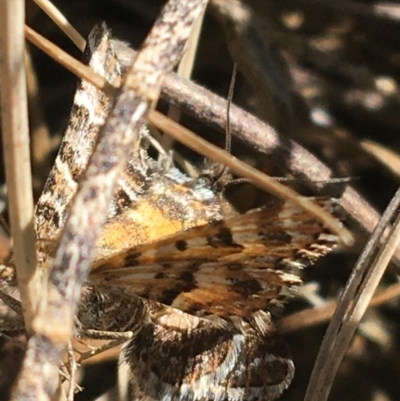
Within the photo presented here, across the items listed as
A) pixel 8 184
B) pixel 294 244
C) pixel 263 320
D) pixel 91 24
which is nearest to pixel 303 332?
pixel 263 320

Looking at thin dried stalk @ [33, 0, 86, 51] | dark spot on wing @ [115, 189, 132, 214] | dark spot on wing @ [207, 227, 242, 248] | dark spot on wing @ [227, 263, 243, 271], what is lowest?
dark spot on wing @ [227, 263, 243, 271]

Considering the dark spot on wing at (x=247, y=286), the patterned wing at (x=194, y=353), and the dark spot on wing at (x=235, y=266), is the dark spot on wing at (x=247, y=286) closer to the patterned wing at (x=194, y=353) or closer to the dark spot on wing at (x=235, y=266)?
the dark spot on wing at (x=235, y=266)

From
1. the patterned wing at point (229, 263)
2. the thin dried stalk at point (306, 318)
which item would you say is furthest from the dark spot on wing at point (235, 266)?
the thin dried stalk at point (306, 318)

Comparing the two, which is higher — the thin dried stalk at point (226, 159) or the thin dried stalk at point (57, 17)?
the thin dried stalk at point (57, 17)

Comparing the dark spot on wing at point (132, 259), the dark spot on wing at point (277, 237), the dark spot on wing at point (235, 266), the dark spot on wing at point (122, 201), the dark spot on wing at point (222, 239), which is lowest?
the dark spot on wing at point (235, 266)

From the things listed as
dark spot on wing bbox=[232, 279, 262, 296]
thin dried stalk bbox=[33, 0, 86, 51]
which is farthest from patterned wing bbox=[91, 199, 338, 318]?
thin dried stalk bbox=[33, 0, 86, 51]

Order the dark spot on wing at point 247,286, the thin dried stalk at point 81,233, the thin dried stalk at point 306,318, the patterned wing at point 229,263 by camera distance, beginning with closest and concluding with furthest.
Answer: the thin dried stalk at point 81,233, the patterned wing at point 229,263, the dark spot on wing at point 247,286, the thin dried stalk at point 306,318

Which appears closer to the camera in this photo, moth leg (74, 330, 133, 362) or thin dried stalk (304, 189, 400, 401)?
thin dried stalk (304, 189, 400, 401)

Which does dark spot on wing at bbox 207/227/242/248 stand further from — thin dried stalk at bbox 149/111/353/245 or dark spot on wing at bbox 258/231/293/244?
thin dried stalk at bbox 149/111/353/245
